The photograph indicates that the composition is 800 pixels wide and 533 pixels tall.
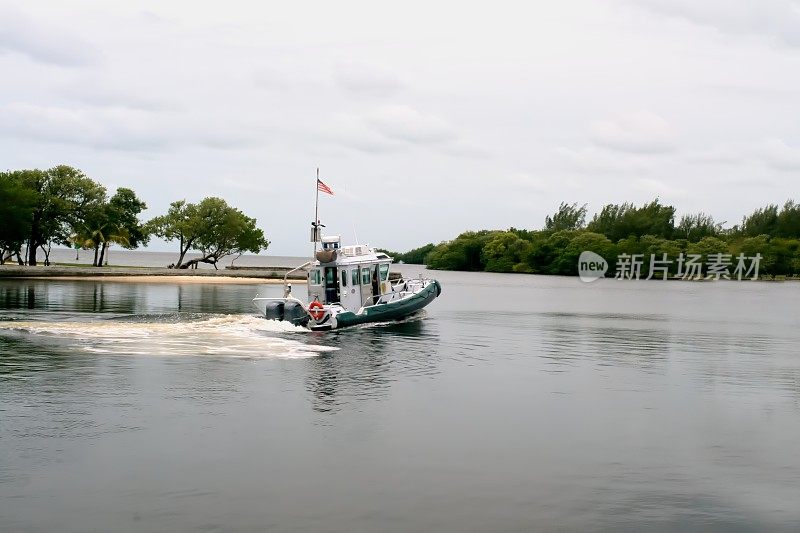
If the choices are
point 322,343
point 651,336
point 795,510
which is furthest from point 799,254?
point 795,510

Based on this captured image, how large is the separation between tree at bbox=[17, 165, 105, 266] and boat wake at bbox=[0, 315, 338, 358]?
5732cm

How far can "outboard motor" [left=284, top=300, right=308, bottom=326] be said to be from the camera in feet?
131

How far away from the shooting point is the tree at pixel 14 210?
272 feet

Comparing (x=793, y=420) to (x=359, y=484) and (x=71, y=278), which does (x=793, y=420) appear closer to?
(x=359, y=484)

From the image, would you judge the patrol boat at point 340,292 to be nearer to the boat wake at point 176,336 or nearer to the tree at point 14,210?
the boat wake at point 176,336

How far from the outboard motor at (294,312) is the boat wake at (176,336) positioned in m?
0.35

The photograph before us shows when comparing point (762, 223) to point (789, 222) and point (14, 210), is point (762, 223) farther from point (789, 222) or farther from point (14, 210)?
point (14, 210)

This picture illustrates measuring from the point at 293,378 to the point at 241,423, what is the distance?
6.84m

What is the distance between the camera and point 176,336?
36.1 meters

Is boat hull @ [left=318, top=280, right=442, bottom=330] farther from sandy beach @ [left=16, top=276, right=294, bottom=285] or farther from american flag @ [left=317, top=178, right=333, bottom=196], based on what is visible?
sandy beach @ [left=16, top=276, right=294, bottom=285]

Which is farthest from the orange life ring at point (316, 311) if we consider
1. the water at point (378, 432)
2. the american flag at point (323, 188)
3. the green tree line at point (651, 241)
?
the green tree line at point (651, 241)

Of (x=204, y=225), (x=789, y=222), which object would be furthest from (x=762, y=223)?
(x=204, y=225)

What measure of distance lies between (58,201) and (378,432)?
275ft

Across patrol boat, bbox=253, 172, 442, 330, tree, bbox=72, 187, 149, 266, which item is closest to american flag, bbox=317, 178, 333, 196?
patrol boat, bbox=253, 172, 442, 330
